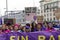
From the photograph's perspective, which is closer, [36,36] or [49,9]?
[36,36]

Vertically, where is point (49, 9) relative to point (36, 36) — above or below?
above

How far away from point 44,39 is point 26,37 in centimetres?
73

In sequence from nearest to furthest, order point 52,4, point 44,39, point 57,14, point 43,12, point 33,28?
point 44,39, point 33,28, point 57,14, point 52,4, point 43,12

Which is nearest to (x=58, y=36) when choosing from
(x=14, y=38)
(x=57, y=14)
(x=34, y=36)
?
(x=34, y=36)

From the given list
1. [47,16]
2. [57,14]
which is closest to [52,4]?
[47,16]

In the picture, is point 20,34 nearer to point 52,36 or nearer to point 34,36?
point 34,36

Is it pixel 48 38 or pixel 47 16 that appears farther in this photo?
pixel 47 16

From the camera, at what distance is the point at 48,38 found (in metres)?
10.2

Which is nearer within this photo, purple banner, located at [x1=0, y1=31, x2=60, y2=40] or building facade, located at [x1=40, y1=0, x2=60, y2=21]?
purple banner, located at [x1=0, y1=31, x2=60, y2=40]

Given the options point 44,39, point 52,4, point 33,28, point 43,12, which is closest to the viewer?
point 44,39

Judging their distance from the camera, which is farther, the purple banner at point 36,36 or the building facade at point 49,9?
the building facade at point 49,9

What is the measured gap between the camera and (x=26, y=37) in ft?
34.0

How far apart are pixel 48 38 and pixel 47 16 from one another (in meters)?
103

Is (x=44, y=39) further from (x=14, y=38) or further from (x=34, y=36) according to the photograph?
(x=14, y=38)
